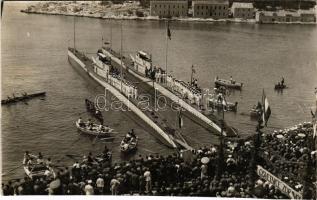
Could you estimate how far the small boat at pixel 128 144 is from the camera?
8727 millimetres

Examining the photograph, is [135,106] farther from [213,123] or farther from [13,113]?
[13,113]

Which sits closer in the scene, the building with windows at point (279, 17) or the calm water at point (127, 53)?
the calm water at point (127, 53)

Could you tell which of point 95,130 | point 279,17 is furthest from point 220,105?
point 279,17

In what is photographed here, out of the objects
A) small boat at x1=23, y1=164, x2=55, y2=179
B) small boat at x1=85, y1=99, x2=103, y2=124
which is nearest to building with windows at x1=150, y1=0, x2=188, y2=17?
small boat at x1=85, y1=99, x2=103, y2=124

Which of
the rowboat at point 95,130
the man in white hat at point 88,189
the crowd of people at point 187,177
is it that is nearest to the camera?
the man in white hat at point 88,189

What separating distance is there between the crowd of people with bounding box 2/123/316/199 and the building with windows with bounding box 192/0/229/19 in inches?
611

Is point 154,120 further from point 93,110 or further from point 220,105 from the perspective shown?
point 220,105

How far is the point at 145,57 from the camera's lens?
581 inches

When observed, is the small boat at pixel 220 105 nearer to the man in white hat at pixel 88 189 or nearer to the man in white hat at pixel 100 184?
the man in white hat at pixel 100 184

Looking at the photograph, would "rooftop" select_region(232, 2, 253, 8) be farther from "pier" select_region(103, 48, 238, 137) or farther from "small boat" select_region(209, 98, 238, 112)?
"small boat" select_region(209, 98, 238, 112)

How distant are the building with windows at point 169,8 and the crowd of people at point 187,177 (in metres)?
12.2

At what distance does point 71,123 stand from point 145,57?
5129 millimetres

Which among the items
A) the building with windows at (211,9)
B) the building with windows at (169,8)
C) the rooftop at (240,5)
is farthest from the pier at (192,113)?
the rooftop at (240,5)

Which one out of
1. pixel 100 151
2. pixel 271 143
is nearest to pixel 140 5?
pixel 100 151
